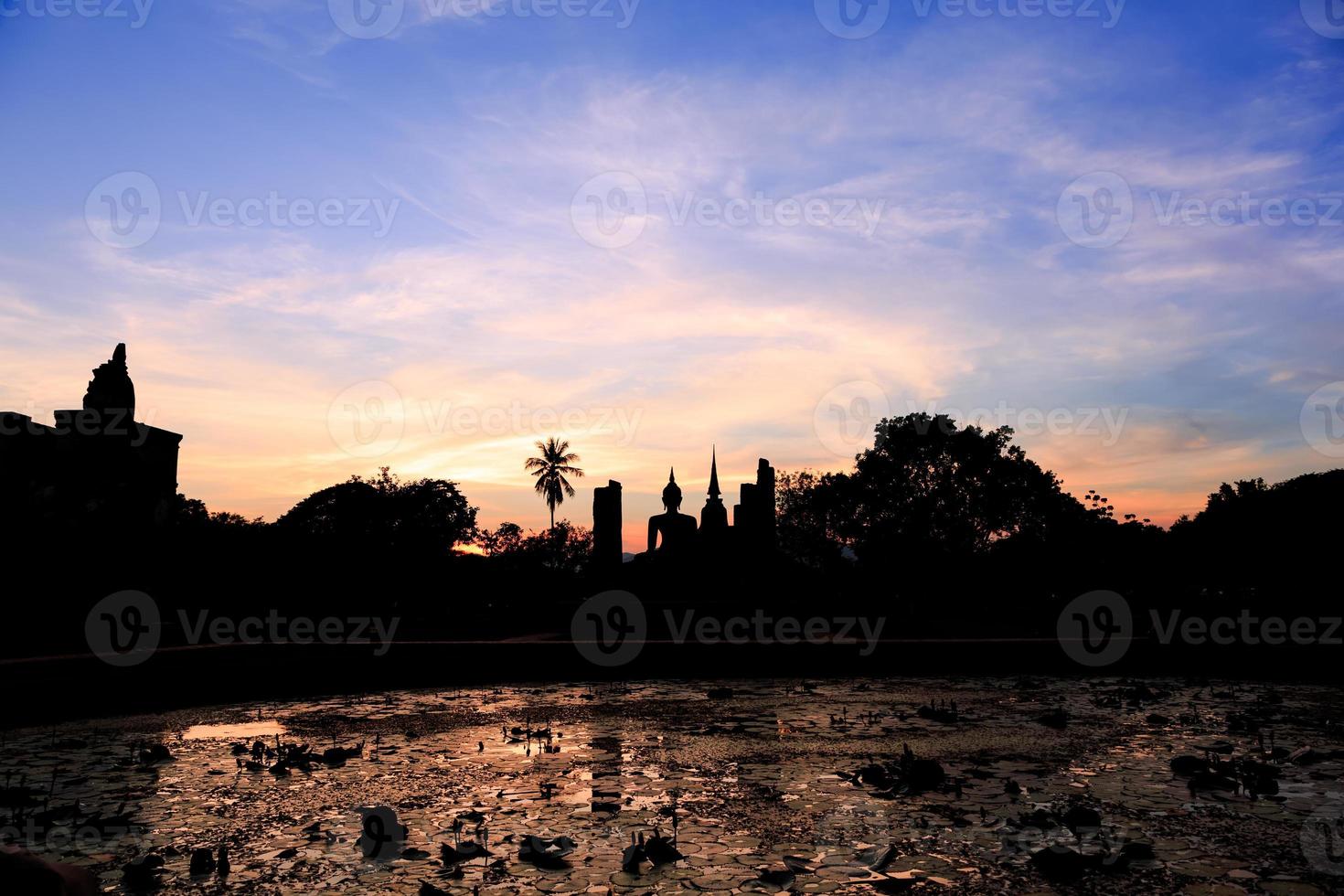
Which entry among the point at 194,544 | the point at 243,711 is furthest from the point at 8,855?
the point at 194,544

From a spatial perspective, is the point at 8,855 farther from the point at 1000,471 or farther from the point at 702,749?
the point at 1000,471

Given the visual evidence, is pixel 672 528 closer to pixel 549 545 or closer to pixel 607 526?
pixel 607 526

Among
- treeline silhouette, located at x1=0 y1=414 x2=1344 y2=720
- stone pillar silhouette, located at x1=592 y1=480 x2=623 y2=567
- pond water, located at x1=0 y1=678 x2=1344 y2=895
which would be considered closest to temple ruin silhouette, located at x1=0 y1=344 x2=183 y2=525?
treeline silhouette, located at x1=0 y1=414 x2=1344 y2=720

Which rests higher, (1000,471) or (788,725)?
(1000,471)

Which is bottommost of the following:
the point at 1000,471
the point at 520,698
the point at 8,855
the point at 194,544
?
the point at 520,698

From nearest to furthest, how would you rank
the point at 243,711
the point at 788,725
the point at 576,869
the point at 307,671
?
the point at 576,869 → the point at 788,725 → the point at 243,711 → the point at 307,671

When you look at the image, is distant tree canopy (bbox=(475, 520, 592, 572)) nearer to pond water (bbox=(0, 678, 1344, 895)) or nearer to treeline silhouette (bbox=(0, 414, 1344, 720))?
treeline silhouette (bbox=(0, 414, 1344, 720))

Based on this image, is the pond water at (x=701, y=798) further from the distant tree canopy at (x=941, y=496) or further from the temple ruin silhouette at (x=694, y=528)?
the distant tree canopy at (x=941, y=496)

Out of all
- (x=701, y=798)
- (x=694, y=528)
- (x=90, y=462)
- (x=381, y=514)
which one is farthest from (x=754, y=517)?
(x=381, y=514)

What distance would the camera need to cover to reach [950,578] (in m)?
45.5

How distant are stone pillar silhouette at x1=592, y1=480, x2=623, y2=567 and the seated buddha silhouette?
295 centimetres

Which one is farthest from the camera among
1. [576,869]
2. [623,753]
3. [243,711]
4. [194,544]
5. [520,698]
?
[194,544]

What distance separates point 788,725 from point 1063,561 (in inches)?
1360

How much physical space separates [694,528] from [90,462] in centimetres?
2483
